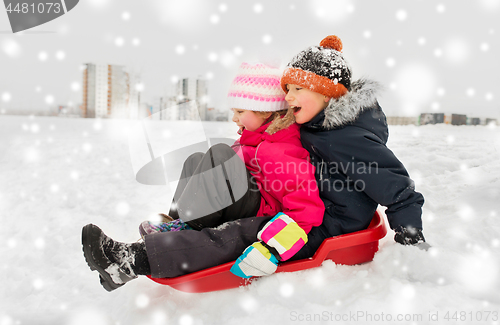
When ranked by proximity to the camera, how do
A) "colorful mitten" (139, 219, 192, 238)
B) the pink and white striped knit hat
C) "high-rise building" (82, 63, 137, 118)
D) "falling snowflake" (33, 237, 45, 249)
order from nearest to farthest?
"colorful mitten" (139, 219, 192, 238) < the pink and white striped knit hat < "falling snowflake" (33, 237, 45, 249) < "high-rise building" (82, 63, 137, 118)

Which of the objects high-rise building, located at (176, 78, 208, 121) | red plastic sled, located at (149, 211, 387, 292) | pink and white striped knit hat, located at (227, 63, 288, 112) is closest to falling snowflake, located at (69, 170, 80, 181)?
high-rise building, located at (176, 78, 208, 121)

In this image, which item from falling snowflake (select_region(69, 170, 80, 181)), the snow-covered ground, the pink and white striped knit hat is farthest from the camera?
falling snowflake (select_region(69, 170, 80, 181))

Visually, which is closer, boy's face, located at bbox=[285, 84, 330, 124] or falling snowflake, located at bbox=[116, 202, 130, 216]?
boy's face, located at bbox=[285, 84, 330, 124]

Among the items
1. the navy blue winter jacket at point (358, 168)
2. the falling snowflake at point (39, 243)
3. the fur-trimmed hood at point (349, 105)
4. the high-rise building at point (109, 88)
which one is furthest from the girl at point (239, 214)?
the high-rise building at point (109, 88)

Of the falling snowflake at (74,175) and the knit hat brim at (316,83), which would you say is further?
the falling snowflake at (74,175)

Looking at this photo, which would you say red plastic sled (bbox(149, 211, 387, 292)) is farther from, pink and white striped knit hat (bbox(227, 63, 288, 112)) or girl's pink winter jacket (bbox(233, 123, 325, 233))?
pink and white striped knit hat (bbox(227, 63, 288, 112))

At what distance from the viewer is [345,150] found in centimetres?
141

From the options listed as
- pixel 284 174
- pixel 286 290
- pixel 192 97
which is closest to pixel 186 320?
pixel 286 290

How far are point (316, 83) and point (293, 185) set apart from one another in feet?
1.60

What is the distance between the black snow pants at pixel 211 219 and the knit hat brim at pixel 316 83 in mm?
468

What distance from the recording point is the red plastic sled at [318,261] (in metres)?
1.23

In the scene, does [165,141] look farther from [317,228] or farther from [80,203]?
[317,228]

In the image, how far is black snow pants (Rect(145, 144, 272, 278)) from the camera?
1.23 m

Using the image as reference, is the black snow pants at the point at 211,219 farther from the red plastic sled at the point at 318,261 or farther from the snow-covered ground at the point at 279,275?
the snow-covered ground at the point at 279,275
